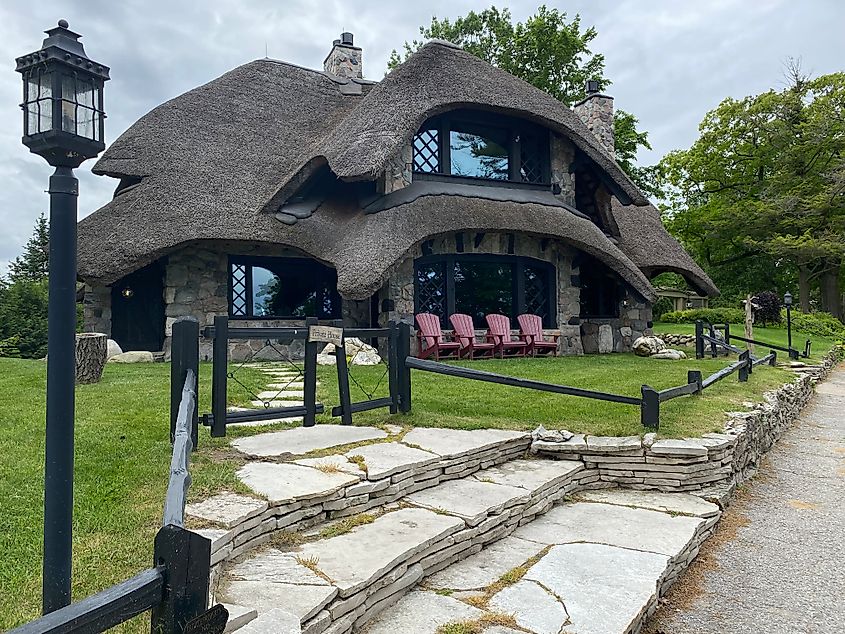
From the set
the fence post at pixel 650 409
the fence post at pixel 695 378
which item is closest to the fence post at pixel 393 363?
the fence post at pixel 650 409

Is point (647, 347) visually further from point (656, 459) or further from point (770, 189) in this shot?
point (770, 189)

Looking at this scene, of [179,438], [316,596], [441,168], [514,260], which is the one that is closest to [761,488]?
[316,596]

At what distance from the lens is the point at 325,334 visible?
458 centimetres

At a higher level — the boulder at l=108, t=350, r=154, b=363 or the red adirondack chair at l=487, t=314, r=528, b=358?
the red adirondack chair at l=487, t=314, r=528, b=358

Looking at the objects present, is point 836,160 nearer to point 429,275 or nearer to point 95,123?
point 429,275

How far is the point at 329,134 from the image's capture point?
1248 cm

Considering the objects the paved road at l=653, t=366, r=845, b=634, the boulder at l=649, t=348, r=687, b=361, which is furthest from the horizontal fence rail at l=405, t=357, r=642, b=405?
the boulder at l=649, t=348, r=687, b=361

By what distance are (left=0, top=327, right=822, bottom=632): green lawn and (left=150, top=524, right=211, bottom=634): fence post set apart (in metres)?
0.52

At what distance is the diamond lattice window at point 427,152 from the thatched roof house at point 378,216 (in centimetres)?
3

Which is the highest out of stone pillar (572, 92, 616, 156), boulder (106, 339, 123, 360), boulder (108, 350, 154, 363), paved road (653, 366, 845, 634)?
stone pillar (572, 92, 616, 156)

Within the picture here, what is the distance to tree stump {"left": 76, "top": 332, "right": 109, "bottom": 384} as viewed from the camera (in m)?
7.20

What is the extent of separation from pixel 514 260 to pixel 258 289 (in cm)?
483

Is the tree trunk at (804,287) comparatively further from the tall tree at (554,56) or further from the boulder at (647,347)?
the boulder at (647,347)

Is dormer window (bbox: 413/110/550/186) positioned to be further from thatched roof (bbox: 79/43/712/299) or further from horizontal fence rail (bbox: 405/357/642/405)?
horizontal fence rail (bbox: 405/357/642/405)
